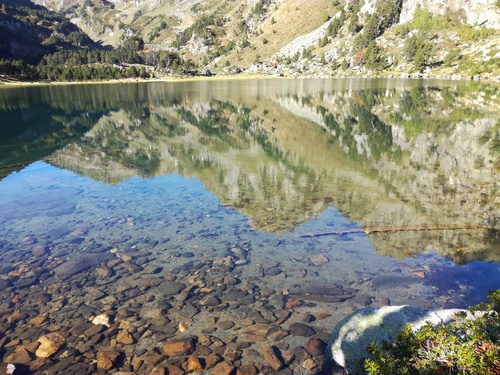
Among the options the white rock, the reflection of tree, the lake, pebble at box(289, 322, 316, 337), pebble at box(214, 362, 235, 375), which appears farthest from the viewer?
the reflection of tree

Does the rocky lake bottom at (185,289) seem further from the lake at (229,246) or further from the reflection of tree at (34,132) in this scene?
the reflection of tree at (34,132)

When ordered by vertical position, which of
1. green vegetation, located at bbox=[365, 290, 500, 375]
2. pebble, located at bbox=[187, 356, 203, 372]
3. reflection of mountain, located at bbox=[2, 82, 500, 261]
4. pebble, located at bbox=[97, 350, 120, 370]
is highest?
green vegetation, located at bbox=[365, 290, 500, 375]

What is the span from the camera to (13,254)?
44.1ft

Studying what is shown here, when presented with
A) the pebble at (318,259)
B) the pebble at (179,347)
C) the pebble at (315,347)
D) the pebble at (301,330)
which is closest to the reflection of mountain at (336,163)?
the pebble at (318,259)

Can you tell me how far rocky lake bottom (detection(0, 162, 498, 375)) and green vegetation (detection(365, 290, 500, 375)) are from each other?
279cm

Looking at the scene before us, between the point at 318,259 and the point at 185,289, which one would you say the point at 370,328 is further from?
the point at 185,289

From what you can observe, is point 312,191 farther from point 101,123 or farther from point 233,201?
point 101,123

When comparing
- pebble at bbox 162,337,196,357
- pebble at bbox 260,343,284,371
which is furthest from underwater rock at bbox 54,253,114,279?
pebble at bbox 260,343,284,371

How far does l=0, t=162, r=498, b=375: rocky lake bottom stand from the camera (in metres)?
8.49

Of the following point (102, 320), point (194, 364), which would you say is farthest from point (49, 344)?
point (194, 364)

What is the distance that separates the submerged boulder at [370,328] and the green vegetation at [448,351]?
3.87 ft

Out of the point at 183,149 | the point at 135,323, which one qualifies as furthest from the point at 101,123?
the point at 135,323

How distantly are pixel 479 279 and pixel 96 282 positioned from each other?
41.1ft

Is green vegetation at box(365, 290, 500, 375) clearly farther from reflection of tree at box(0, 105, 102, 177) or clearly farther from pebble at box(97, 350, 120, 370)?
reflection of tree at box(0, 105, 102, 177)
